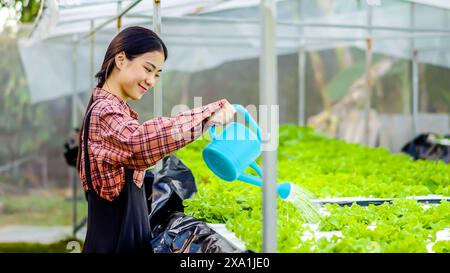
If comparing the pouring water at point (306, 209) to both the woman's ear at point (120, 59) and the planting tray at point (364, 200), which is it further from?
the woman's ear at point (120, 59)

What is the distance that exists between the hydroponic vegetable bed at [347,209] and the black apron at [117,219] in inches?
16.7

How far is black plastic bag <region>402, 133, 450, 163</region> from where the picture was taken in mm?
7891

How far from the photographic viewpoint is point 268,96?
80.7 inches

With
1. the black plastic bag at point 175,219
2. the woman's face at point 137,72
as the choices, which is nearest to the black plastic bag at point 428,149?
the black plastic bag at point 175,219

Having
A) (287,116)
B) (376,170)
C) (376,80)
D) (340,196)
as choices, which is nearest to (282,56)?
(287,116)

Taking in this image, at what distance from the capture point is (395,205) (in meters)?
3.30

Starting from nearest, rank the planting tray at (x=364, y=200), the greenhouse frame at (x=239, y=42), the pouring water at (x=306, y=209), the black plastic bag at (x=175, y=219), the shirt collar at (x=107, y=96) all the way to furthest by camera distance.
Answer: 1. the shirt collar at (x=107, y=96)
2. the black plastic bag at (x=175, y=219)
3. the pouring water at (x=306, y=209)
4. the planting tray at (x=364, y=200)
5. the greenhouse frame at (x=239, y=42)

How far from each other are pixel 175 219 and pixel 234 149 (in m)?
0.75

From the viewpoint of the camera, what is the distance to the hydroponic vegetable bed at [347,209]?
2441 mm

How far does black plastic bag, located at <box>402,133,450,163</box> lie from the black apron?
5.94 metres

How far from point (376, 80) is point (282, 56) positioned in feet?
6.00

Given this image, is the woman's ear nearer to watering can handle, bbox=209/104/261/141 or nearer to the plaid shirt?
the plaid shirt

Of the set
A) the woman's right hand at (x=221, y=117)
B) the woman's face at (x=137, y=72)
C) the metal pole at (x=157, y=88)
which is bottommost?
the woman's right hand at (x=221, y=117)
